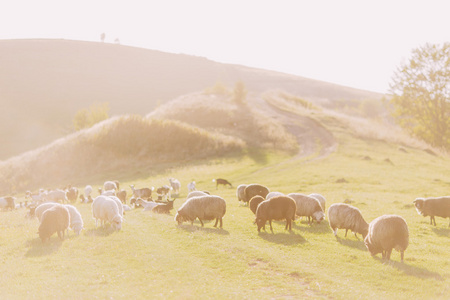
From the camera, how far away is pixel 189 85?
163625 mm

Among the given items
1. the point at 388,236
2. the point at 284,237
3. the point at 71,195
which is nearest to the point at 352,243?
the point at 388,236

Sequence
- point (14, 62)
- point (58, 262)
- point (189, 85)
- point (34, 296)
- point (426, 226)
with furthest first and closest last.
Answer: point (189, 85)
point (14, 62)
point (426, 226)
point (58, 262)
point (34, 296)

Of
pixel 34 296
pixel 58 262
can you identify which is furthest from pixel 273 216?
pixel 34 296

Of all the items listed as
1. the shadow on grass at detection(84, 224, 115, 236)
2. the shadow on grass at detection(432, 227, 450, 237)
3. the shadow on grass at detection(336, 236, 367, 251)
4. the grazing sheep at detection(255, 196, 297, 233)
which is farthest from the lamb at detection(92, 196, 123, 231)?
the shadow on grass at detection(432, 227, 450, 237)

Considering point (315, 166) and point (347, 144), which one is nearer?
point (315, 166)

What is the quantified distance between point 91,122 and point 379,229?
303ft

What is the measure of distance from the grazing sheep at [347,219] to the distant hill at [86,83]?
98.3 metres

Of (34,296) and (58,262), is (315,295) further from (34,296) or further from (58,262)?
(58,262)

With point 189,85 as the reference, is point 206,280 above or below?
below

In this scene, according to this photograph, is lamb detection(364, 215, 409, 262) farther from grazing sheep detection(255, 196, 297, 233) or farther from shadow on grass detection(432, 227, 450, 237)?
shadow on grass detection(432, 227, 450, 237)

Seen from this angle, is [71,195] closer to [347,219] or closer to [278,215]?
[278,215]

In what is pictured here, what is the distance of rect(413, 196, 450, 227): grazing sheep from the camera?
22.0 m

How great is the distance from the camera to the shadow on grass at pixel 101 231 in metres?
18.6

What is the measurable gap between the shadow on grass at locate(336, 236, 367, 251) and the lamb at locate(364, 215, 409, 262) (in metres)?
1.53
